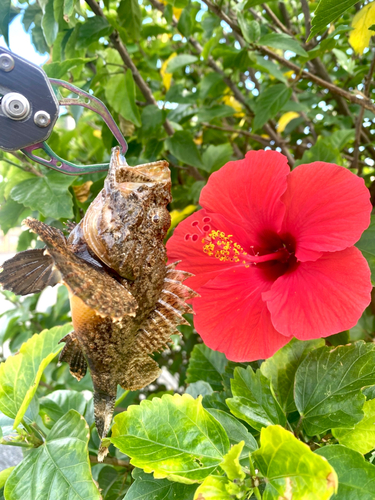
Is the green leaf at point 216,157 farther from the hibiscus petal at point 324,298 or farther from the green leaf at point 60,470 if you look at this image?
the green leaf at point 60,470

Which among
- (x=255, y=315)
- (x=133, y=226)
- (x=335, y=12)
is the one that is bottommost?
(x=255, y=315)

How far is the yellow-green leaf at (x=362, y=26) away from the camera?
583 millimetres

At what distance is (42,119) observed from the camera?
12.7 inches

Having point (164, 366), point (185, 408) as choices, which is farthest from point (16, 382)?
point (164, 366)

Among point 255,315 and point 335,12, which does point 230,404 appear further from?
point 335,12

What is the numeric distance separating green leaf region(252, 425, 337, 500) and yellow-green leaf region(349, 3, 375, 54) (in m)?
0.60

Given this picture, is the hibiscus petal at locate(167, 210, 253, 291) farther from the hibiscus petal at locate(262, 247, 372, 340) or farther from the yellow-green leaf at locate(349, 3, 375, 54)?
the yellow-green leaf at locate(349, 3, 375, 54)

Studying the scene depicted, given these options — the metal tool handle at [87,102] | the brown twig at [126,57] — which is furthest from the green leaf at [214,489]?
the brown twig at [126,57]

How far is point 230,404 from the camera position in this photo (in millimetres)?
400

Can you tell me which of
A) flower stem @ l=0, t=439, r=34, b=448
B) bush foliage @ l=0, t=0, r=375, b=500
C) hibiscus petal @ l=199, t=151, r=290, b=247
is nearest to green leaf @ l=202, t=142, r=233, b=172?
bush foliage @ l=0, t=0, r=375, b=500

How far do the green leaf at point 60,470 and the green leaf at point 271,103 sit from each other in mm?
617

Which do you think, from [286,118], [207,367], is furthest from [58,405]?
[286,118]

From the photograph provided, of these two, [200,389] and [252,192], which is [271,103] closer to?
[252,192]

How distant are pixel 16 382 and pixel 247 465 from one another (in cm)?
27
